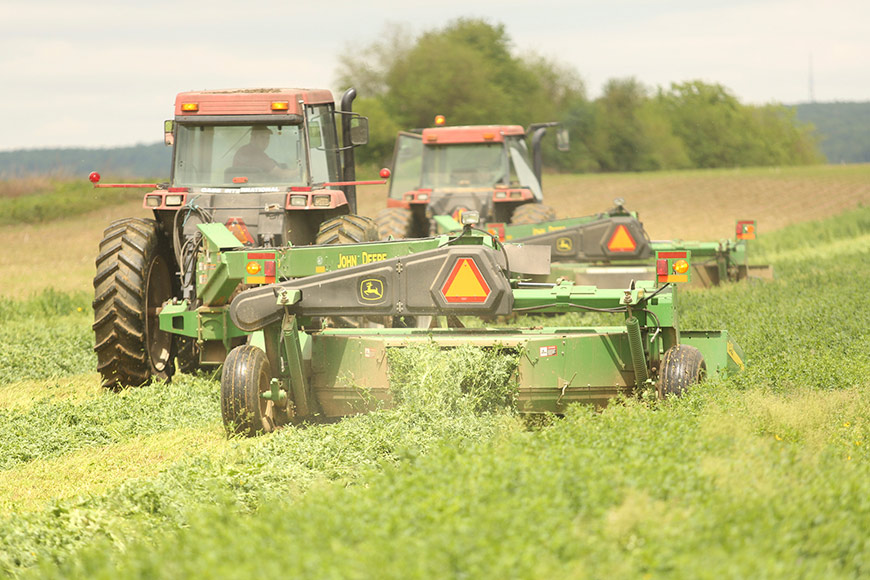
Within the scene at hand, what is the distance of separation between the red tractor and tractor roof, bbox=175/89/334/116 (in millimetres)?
5394

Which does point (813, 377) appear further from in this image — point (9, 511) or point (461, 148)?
point (461, 148)

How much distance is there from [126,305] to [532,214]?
24.1 feet

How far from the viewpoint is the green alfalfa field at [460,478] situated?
3.51 metres

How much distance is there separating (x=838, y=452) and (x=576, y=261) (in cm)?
849

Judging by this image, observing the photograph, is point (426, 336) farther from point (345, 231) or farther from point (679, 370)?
point (345, 231)

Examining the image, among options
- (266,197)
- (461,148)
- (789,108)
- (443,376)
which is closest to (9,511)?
(443,376)

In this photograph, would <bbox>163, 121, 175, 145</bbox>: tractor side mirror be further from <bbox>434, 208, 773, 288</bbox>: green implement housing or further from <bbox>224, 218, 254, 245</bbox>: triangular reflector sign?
<bbox>434, 208, 773, 288</bbox>: green implement housing

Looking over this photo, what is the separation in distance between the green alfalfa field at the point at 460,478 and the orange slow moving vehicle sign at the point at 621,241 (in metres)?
3.09

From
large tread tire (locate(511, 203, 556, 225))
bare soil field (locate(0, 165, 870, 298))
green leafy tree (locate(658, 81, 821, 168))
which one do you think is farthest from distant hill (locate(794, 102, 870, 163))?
large tread tire (locate(511, 203, 556, 225))

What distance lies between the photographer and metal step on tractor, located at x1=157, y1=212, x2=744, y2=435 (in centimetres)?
673

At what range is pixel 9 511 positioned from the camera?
17.4ft

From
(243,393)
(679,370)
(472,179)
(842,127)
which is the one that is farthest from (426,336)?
(842,127)

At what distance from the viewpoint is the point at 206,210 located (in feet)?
30.7

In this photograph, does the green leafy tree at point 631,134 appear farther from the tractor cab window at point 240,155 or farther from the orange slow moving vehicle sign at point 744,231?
the tractor cab window at point 240,155
